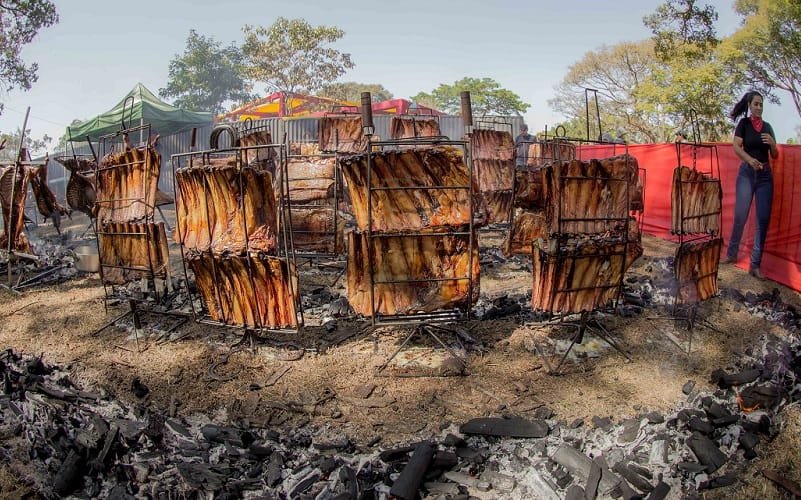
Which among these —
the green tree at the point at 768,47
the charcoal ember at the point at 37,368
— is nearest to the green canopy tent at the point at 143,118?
the charcoal ember at the point at 37,368

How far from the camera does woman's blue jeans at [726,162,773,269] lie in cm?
822

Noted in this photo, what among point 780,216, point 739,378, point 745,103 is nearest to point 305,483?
point 739,378

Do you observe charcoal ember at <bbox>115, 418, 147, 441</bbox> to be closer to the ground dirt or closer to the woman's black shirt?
the ground dirt

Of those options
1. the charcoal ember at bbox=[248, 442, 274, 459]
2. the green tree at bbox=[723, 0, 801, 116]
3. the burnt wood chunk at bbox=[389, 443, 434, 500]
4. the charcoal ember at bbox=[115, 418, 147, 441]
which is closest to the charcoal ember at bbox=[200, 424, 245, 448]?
the charcoal ember at bbox=[248, 442, 274, 459]

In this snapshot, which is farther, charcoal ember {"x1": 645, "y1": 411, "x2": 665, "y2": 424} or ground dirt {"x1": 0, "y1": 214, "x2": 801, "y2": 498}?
ground dirt {"x1": 0, "y1": 214, "x2": 801, "y2": 498}

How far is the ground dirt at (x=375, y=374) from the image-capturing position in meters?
4.96

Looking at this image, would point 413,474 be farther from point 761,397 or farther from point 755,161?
point 755,161

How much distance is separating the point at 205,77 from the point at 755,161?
4588cm

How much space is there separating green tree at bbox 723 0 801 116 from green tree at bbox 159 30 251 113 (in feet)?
118

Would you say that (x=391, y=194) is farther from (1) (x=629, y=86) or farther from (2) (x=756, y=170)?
(1) (x=629, y=86)

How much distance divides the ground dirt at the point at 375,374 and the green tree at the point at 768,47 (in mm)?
22626

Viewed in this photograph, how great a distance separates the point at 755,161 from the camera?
314 inches

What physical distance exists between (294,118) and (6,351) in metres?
19.1

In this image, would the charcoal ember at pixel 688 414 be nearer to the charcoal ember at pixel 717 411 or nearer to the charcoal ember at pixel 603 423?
the charcoal ember at pixel 717 411
